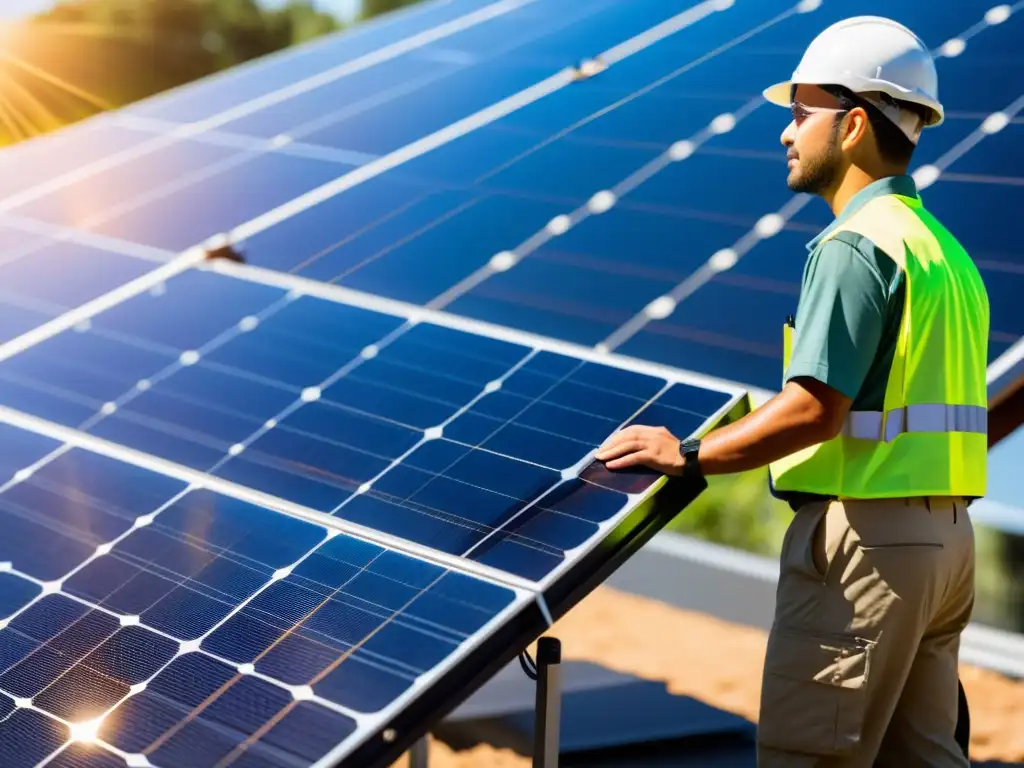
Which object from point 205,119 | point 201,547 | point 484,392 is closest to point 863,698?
point 484,392

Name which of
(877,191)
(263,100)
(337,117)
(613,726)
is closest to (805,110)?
(877,191)

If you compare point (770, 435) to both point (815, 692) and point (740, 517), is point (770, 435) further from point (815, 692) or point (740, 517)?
point (740, 517)

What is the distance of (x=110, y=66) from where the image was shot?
78.9 ft

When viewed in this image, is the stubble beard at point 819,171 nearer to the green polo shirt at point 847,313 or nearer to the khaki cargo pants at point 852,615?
the green polo shirt at point 847,313

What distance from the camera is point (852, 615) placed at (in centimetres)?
372

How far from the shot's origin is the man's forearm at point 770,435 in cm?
356

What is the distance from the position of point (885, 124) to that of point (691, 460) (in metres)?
1.09

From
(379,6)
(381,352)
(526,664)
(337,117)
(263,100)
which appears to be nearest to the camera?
(526,664)

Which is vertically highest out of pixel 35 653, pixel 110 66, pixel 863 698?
pixel 35 653

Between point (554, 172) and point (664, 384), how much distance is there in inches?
80.1

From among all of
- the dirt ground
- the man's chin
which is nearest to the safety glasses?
the man's chin

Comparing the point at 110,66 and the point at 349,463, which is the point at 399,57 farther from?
the point at 110,66

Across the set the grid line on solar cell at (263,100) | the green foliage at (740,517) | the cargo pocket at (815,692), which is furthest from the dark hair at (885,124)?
the green foliage at (740,517)

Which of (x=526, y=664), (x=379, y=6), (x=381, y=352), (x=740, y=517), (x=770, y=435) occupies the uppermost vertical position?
(x=770, y=435)
